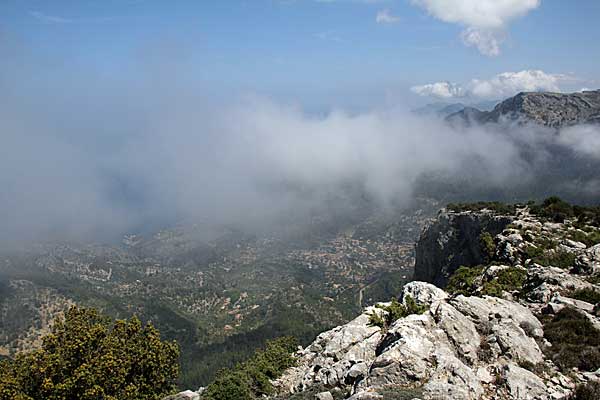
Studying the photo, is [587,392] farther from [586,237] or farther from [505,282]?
[586,237]

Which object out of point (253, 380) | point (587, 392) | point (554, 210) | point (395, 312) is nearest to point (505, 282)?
point (395, 312)

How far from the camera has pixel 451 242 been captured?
74.1 metres

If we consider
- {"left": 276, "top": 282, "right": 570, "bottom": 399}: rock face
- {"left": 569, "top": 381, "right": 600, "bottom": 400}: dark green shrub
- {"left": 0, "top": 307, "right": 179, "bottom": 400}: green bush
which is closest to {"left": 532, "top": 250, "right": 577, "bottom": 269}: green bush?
{"left": 276, "top": 282, "right": 570, "bottom": 399}: rock face

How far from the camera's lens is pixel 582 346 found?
69.8 ft

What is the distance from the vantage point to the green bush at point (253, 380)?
24188 millimetres

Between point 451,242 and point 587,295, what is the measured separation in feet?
145

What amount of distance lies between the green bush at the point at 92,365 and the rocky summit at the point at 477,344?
9765 mm

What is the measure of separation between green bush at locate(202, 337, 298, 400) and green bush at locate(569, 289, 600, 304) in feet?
75.7

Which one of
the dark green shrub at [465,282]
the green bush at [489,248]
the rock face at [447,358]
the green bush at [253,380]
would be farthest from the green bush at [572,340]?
the green bush at [489,248]

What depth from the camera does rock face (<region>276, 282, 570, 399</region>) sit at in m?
17.1

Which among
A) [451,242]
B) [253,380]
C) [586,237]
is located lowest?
[451,242]

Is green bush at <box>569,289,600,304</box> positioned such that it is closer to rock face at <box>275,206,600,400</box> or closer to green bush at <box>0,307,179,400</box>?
rock face at <box>275,206,600,400</box>

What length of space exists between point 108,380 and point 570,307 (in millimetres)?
31558

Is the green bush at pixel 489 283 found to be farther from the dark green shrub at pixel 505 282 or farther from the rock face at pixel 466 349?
the rock face at pixel 466 349
